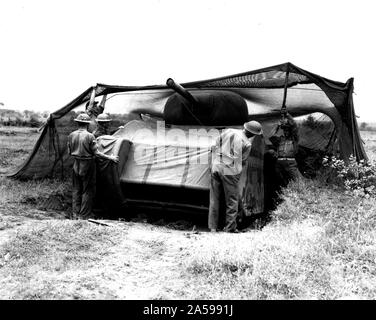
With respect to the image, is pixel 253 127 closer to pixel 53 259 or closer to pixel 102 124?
pixel 102 124

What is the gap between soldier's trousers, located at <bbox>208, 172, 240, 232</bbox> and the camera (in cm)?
721

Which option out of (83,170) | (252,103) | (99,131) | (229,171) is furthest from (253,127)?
(99,131)

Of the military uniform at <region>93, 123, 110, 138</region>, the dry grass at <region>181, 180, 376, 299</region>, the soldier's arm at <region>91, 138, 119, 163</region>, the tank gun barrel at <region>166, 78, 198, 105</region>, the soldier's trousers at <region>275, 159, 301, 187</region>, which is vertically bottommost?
the dry grass at <region>181, 180, 376, 299</region>

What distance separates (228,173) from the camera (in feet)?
23.5

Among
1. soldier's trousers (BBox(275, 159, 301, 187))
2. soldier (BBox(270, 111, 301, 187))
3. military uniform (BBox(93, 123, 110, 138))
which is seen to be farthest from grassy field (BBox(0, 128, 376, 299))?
military uniform (BBox(93, 123, 110, 138))

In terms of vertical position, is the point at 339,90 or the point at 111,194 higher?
the point at 339,90

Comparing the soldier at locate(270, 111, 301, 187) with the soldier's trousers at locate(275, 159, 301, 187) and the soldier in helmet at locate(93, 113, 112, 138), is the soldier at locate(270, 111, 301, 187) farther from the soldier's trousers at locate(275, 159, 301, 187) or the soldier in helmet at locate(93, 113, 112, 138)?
the soldier in helmet at locate(93, 113, 112, 138)

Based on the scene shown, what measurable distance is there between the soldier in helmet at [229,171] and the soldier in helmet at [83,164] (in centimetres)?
180

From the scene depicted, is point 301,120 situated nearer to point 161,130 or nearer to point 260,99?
point 260,99

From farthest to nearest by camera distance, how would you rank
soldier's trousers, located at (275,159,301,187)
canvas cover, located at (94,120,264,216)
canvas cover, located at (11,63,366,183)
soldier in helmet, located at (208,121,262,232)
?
soldier's trousers, located at (275,159,301,187) < canvas cover, located at (11,63,366,183) < canvas cover, located at (94,120,264,216) < soldier in helmet, located at (208,121,262,232)

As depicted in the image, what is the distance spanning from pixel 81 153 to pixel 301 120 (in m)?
5.17

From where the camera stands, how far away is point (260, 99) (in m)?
9.80
